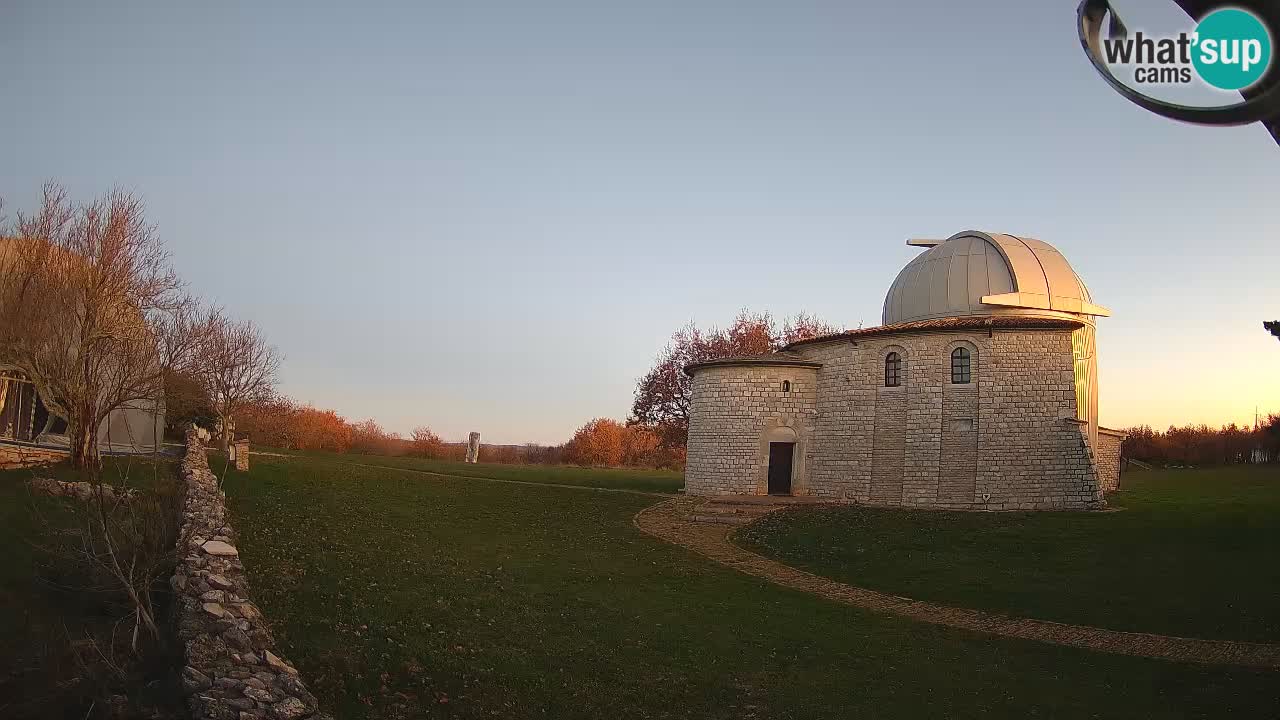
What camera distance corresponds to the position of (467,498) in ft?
77.5

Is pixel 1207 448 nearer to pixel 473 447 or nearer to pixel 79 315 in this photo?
pixel 473 447

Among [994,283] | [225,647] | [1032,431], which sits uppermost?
[994,283]

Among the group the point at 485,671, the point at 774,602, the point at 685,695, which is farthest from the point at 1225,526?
the point at 485,671

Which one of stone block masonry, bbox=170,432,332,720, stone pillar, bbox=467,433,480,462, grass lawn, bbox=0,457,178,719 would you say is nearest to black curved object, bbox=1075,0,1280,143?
stone block masonry, bbox=170,432,332,720

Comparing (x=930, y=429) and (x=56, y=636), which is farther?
(x=930, y=429)

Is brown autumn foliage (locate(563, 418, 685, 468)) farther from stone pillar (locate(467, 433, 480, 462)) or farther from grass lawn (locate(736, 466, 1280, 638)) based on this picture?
grass lawn (locate(736, 466, 1280, 638))

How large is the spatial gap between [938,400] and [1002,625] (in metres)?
13.4

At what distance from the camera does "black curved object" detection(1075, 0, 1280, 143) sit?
328cm

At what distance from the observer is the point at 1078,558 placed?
1695 centimetres

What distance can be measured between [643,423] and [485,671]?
114 feet

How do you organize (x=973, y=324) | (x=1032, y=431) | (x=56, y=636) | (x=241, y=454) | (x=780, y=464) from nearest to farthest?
1. (x=56, y=636)
2. (x=241, y=454)
3. (x=1032, y=431)
4. (x=973, y=324)
5. (x=780, y=464)

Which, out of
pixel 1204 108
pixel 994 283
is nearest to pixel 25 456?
pixel 1204 108

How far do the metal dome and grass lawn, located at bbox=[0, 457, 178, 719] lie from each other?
23.9m

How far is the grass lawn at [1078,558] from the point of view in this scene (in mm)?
13273
